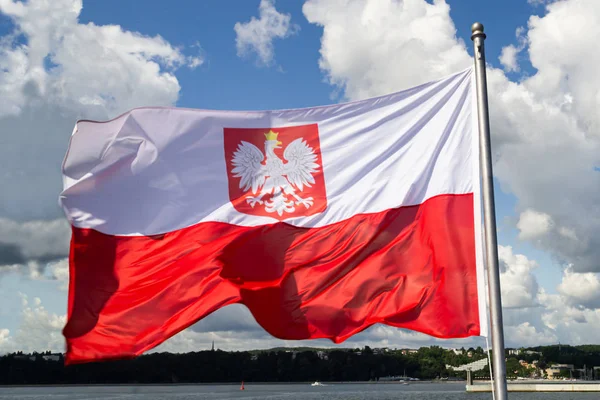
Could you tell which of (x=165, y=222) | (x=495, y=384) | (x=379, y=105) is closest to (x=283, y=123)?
(x=379, y=105)

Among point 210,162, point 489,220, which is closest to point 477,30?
point 489,220

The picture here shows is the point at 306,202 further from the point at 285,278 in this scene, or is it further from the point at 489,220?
the point at 489,220

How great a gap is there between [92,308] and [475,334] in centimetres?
537

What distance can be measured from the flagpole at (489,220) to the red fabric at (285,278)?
4.19ft

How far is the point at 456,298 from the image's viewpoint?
10391mm

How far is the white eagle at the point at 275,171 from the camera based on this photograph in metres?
11.7

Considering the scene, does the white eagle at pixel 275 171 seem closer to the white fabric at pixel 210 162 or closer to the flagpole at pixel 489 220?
the white fabric at pixel 210 162

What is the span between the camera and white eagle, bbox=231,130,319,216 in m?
11.7

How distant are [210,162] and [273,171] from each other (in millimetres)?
980

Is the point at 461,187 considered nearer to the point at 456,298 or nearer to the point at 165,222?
the point at 456,298

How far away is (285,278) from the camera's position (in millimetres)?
11211

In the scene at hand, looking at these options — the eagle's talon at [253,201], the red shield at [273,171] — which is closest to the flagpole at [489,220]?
the red shield at [273,171]

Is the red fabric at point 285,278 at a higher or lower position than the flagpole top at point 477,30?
lower

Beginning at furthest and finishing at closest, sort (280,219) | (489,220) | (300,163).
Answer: (300,163)
(280,219)
(489,220)
